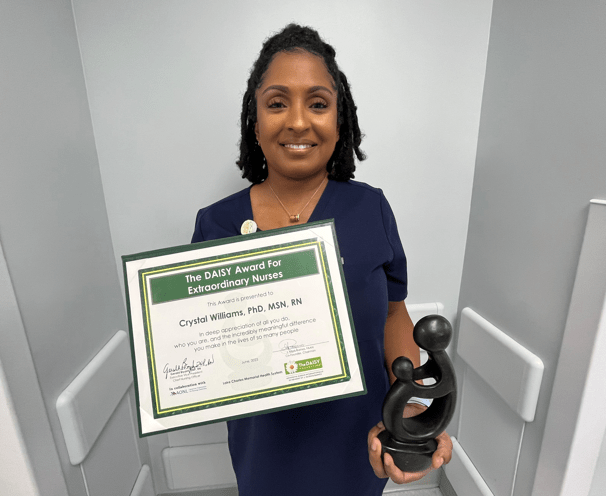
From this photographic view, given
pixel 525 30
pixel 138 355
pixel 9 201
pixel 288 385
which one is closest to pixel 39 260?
pixel 9 201

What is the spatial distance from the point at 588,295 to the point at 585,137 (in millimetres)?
322

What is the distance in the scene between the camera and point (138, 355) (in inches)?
20.5

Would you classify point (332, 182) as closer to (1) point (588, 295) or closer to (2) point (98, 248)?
(1) point (588, 295)

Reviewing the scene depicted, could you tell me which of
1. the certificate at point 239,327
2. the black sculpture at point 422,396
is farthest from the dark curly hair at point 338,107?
the black sculpture at point 422,396

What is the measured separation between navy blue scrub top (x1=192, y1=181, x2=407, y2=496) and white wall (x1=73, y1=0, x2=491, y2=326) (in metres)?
0.38

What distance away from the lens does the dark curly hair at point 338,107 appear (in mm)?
638

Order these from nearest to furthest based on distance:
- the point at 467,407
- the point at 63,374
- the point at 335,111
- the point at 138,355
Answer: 1. the point at 138,355
2. the point at 335,111
3. the point at 63,374
4. the point at 467,407

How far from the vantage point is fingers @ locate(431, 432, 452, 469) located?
1.87 ft

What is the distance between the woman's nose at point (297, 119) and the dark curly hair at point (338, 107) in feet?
0.31

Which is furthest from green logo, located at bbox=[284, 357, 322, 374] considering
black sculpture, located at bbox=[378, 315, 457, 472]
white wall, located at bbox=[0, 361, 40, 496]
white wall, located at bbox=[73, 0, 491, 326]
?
white wall, located at bbox=[73, 0, 491, 326]

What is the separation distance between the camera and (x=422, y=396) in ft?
1.74

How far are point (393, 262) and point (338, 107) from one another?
1.08 ft
